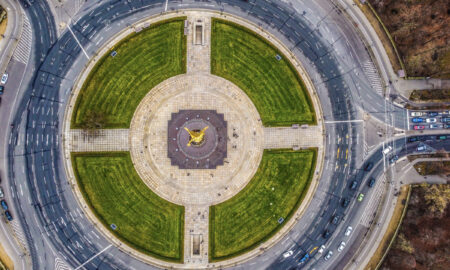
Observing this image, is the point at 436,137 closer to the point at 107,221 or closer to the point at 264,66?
the point at 264,66

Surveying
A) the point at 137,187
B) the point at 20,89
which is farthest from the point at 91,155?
the point at 20,89

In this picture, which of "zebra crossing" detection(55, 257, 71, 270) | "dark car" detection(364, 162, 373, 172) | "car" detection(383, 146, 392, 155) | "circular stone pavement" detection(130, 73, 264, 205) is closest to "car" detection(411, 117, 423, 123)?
"car" detection(383, 146, 392, 155)

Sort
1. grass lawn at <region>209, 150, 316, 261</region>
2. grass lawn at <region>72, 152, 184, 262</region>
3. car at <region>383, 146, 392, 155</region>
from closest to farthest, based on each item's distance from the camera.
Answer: grass lawn at <region>72, 152, 184, 262</region>
grass lawn at <region>209, 150, 316, 261</region>
car at <region>383, 146, 392, 155</region>

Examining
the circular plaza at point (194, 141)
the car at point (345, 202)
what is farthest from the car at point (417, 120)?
the car at point (345, 202)

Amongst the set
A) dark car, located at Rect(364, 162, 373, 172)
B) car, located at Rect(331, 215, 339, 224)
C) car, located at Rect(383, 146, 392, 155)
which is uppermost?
car, located at Rect(383, 146, 392, 155)

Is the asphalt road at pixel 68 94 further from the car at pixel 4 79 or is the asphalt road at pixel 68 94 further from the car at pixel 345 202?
the car at pixel 4 79

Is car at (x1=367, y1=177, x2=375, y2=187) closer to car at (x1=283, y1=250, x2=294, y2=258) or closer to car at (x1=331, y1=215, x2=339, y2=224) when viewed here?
car at (x1=331, y1=215, x2=339, y2=224)
